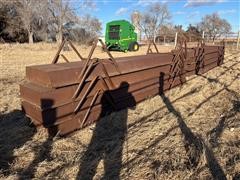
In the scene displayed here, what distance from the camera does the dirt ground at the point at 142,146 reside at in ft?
11.3

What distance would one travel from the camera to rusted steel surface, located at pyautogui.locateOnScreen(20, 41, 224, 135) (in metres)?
4.33

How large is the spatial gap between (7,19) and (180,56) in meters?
30.4

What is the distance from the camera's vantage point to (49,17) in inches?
1396

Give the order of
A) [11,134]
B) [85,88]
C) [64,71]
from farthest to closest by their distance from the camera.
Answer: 1. [85,88]
2. [11,134]
3. [64,71]

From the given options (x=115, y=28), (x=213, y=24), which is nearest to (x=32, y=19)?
(x=115, y=28)

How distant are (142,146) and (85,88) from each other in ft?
4.86

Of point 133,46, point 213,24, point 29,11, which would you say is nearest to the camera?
point 133,46

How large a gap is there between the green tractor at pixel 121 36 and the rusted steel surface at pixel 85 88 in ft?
50.1

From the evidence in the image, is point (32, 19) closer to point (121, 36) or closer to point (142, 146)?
point (121, 36)

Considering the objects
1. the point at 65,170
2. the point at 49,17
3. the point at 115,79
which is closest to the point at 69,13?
the point at 49,17

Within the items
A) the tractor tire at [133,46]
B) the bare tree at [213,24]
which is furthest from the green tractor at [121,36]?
the bare tree at [213,24]

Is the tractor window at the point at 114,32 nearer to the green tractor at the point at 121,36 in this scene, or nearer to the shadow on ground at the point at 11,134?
the green tractor at the point at 121,36

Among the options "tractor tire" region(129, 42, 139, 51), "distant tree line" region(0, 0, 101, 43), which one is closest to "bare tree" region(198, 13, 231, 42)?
"distant tree line" region(0, 0, 101, 43)

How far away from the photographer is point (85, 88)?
15.9 feet
